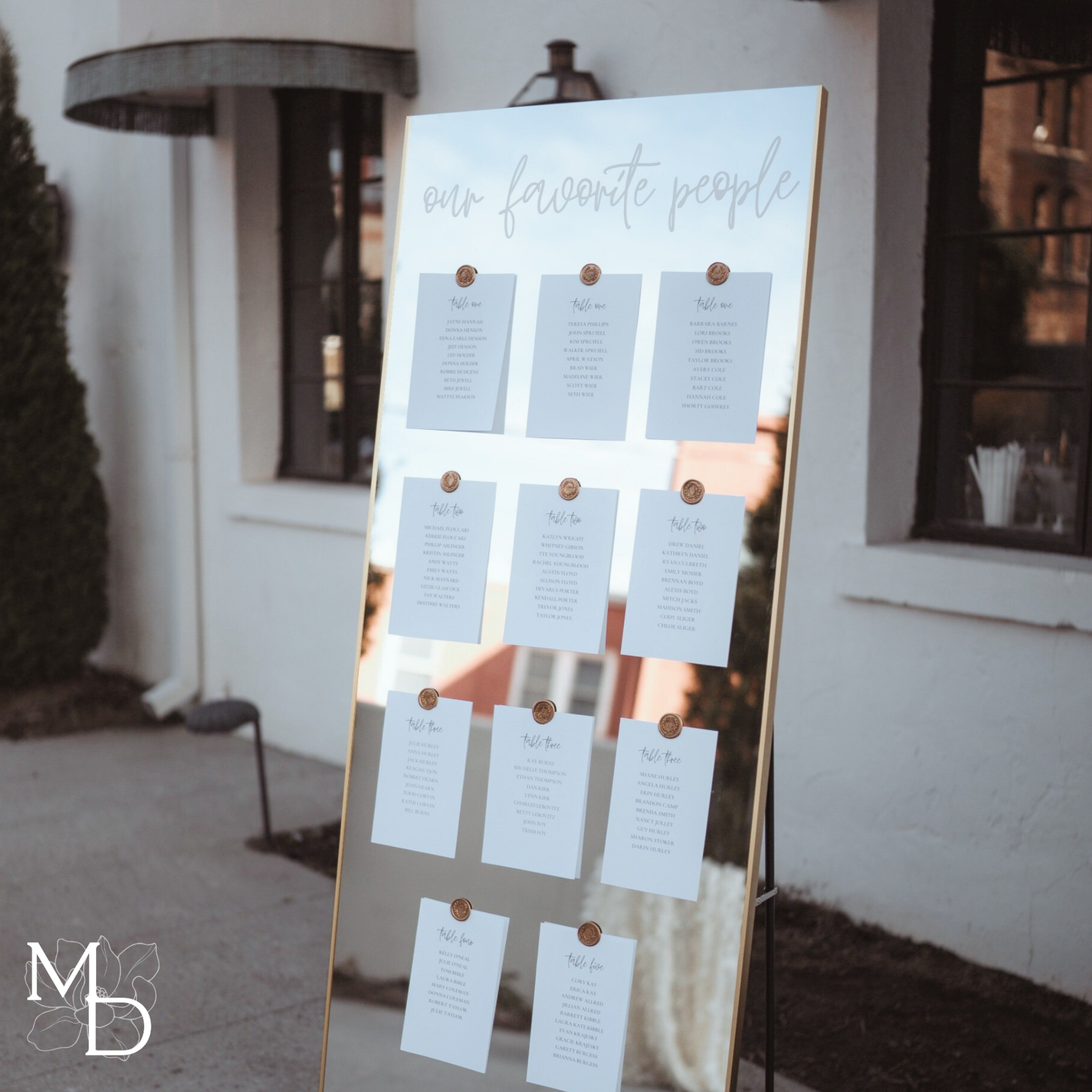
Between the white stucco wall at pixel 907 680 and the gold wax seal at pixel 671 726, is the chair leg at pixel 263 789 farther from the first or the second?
the gold wax seal at pixel 671 726

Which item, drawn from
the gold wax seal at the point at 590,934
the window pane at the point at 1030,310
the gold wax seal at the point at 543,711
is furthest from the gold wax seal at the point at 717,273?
the window pane at the point at 1030,310

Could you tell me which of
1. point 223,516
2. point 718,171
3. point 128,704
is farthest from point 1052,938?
point 128,704

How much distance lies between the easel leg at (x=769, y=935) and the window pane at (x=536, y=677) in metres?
0.44

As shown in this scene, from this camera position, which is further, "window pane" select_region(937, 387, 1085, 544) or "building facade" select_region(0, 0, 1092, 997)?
"window pane" select_region(937, 387, 1085, 544)

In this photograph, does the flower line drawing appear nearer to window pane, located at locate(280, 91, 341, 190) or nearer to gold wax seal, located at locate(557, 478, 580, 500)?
gold wax seal, located at locate(557, 478, 580, 500)

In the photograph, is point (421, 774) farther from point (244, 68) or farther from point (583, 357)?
point (244, 68)

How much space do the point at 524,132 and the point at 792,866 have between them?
2602 mm

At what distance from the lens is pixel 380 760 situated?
2.45 metres

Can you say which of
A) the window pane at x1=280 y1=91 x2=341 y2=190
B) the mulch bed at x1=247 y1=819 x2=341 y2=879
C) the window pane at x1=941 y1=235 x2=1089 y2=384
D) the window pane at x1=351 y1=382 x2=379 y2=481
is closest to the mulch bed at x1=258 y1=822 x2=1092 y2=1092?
the mulch bed at x1=247 y1=819 x2=341 y2=879

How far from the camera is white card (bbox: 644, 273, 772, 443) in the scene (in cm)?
213

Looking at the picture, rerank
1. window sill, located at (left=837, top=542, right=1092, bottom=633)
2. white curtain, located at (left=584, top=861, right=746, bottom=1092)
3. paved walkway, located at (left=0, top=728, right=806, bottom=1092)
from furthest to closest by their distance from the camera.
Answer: window sill, located at (left=837, top=542, right=1092, bottom=633) → paved walkway, located at (left=0, top=728, right=806, bottom=1092) → white curtain, located at (left=584, top=861, right=746, bottom=1092)

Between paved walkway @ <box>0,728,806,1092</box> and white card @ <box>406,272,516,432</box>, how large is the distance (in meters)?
1.15

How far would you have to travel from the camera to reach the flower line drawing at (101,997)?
318 cm

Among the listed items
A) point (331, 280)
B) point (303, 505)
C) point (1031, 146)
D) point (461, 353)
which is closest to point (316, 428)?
point (303, 505)
